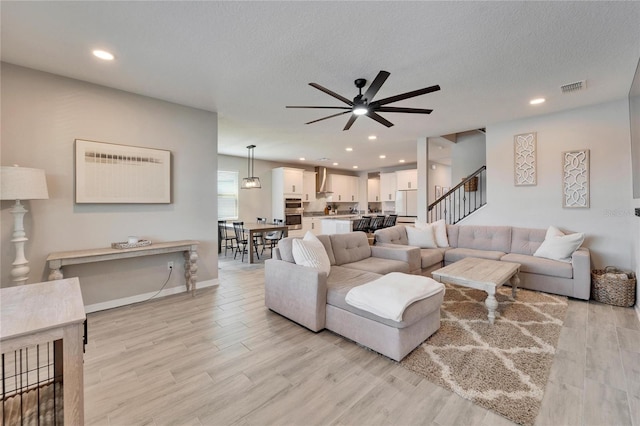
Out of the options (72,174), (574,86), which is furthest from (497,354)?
(72,174)

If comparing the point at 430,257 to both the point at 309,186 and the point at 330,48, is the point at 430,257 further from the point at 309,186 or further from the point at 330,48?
the point at 309,186

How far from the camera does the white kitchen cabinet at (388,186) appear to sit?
9672 mm

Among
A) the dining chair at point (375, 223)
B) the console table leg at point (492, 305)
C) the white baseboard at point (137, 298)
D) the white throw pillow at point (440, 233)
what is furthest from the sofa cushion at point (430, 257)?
the white baseboard at point (137, 298)

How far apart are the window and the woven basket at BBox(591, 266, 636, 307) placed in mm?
7332

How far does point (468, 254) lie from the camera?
439 centimetres

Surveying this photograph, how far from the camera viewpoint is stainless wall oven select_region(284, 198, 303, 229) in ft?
27.2

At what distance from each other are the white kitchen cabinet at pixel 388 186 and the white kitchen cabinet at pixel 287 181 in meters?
3.05

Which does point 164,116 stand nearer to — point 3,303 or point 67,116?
point 67,116

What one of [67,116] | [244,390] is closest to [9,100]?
[67,116]

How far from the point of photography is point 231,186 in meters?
7.79

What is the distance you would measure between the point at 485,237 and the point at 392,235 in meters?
1.60

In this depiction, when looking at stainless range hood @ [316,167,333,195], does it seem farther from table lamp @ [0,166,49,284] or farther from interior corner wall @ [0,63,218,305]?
table lamp @ [0,166,49,284]

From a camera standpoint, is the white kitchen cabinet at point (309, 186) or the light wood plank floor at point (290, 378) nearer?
the light wood plank floor at point (290, 378)

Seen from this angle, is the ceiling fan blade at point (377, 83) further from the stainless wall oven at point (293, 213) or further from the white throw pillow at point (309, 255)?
the stainless wall oven at point (293, 213)
